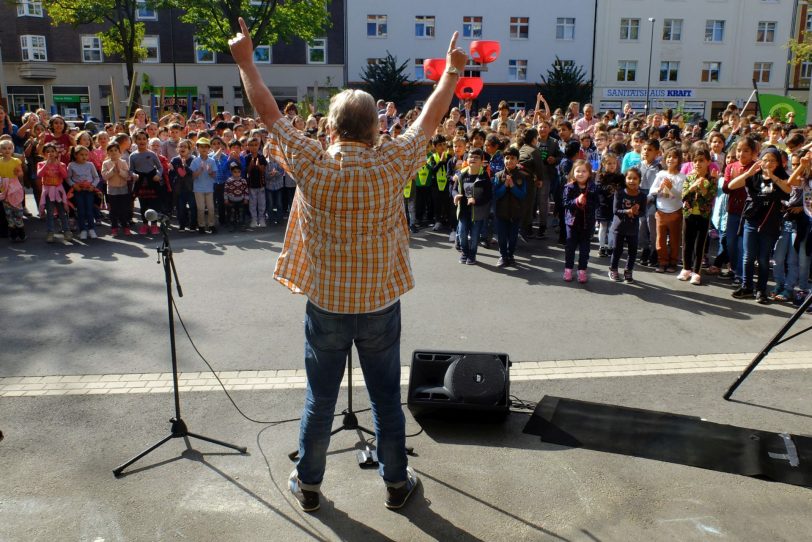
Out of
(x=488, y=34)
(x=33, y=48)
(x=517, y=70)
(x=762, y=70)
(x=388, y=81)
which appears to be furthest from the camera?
(x=762, y=70)

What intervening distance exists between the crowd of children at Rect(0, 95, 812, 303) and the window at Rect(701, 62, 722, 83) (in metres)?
38.9

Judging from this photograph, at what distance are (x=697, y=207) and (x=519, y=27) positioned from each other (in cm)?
4441

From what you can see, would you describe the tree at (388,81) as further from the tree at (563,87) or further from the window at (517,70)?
the tree at (563,87)

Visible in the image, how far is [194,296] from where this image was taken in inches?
324

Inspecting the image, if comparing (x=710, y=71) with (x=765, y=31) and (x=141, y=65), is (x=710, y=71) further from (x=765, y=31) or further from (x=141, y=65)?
(x=141, y=65)

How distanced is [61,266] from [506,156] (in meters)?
6.62

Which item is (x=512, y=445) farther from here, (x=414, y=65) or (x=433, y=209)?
(x=414, y=65)

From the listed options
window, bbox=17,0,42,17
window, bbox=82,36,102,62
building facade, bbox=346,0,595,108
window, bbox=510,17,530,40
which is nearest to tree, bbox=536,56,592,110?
building facade, bbox=346,0,595,108

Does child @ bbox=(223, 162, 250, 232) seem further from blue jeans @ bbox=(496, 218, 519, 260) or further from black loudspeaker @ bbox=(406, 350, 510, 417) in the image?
black loudspeaker @ bbox=(406, 350, 510, 417)

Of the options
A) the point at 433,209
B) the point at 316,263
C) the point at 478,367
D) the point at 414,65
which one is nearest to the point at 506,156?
the point at 433,209

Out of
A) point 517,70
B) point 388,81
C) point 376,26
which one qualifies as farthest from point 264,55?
point 517,70

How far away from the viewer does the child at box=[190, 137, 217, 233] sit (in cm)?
1227

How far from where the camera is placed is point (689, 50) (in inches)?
1960

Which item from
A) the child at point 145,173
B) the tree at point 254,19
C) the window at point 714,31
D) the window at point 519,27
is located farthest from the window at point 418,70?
the child at point 145,173
